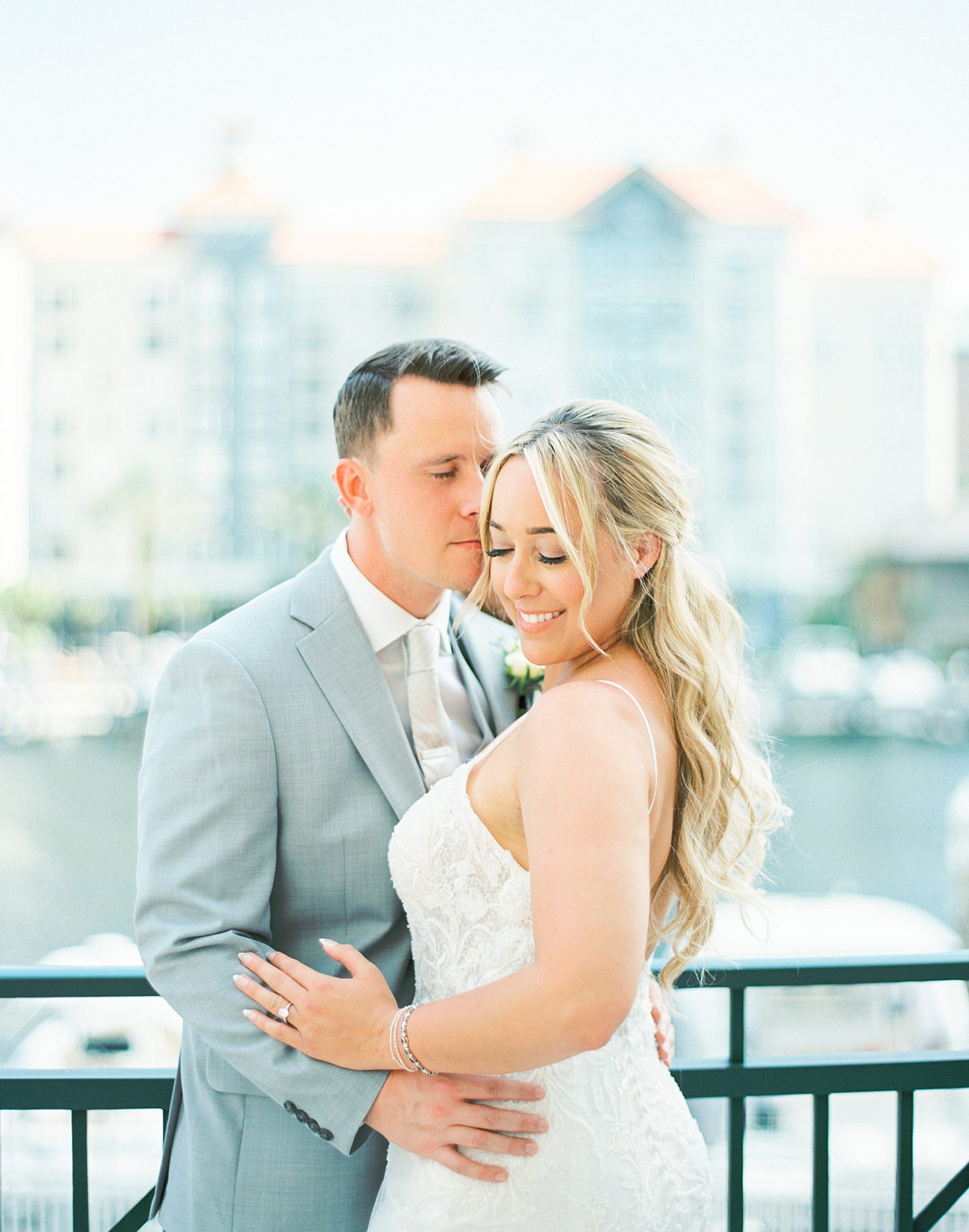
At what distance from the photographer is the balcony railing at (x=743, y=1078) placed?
1.52 meters

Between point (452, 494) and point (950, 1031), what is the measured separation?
4.27 metres

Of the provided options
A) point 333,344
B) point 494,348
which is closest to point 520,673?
point 494,348

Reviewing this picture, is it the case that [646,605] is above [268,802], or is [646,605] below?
above

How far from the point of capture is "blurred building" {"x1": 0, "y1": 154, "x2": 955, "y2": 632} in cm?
3631

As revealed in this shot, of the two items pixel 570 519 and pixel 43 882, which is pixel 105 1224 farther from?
pixel 43 882

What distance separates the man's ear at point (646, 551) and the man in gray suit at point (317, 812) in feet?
1.33

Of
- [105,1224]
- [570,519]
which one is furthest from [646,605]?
[105,1224]

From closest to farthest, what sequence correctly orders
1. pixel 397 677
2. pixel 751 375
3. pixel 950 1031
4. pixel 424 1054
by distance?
pixel 424 1054 < pixel 397 677 < pixel 950 1031 < pixel 751 375

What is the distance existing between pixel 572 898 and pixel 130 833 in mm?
20878

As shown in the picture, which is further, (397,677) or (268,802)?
(397,677)

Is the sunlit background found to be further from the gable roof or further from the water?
the water

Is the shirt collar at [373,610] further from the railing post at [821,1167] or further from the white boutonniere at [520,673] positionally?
the railing post at [821,1167]

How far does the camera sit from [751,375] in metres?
37.0

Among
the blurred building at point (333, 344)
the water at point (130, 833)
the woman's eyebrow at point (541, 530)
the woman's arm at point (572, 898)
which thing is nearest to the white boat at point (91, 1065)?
the woman's arm at point (572, 898)
